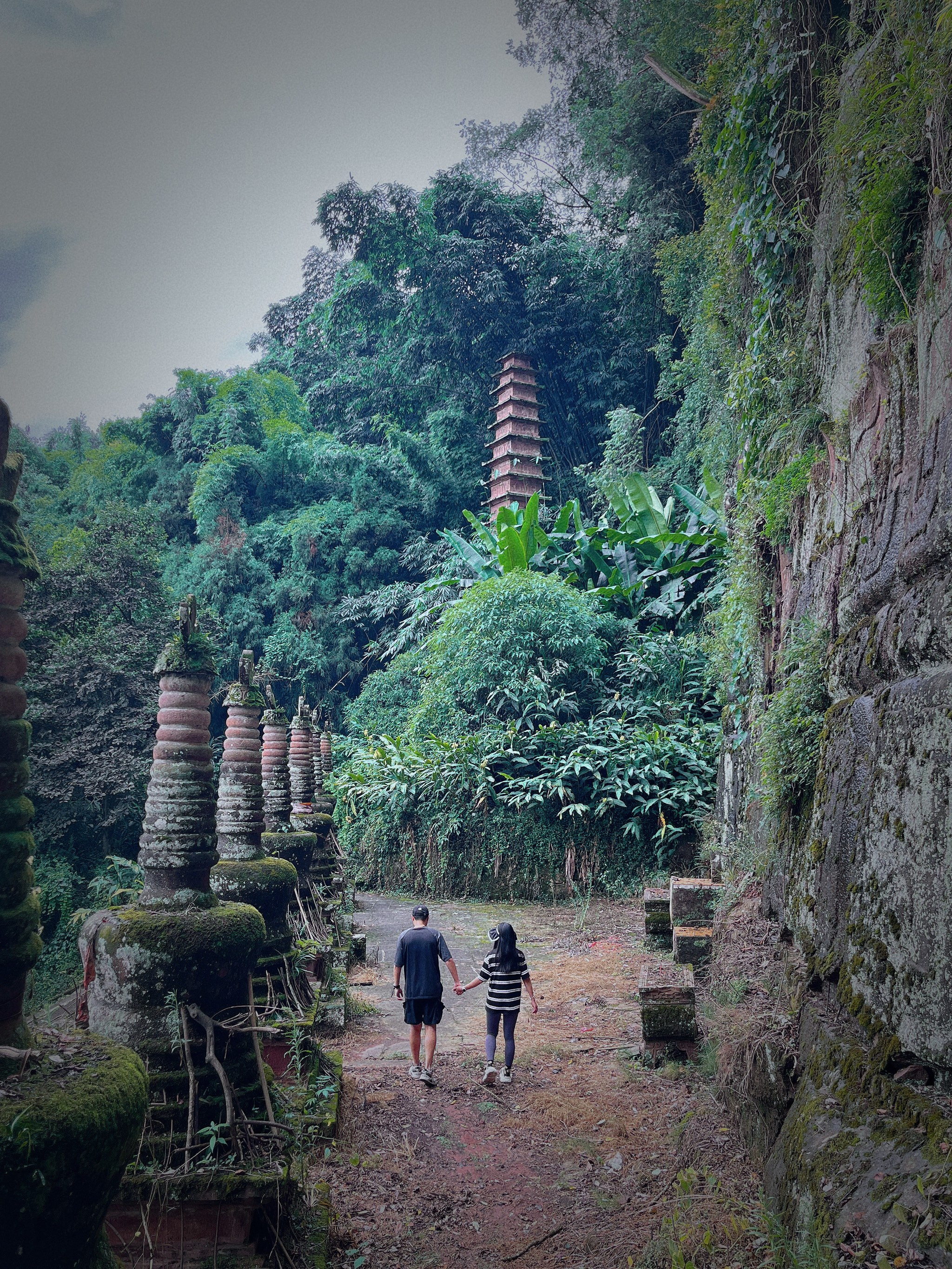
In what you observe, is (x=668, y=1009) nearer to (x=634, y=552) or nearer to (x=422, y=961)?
(x=422, y=961)

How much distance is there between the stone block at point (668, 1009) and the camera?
5.61m

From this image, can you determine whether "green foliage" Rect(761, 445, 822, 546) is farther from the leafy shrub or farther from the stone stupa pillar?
the leafy shrub

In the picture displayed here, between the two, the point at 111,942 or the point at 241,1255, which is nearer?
the point at 241,1255

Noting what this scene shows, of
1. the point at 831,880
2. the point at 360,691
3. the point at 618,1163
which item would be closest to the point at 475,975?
the point at 618,1163

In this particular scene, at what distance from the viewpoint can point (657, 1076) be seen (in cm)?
548

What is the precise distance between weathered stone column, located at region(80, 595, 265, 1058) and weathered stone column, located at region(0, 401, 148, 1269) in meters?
1.34

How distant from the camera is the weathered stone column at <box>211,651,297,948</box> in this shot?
5.52 meters

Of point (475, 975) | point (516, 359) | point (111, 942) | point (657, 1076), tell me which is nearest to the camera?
point (111, 942)

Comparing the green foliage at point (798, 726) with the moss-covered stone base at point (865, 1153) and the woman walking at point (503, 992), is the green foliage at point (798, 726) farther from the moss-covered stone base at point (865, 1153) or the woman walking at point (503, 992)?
the woman walking at point (503, 992)

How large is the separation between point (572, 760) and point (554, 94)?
58.2 feet

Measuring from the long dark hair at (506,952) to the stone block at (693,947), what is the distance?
1301mm

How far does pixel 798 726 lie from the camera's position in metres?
4.64

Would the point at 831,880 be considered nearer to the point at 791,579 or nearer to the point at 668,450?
the point at 791,579

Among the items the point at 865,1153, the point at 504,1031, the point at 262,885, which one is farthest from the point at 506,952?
the point at 865,1153
